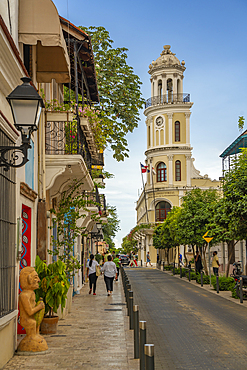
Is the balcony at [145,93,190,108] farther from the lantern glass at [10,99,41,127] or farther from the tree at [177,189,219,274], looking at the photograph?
the lantern glass at [10,99,41,127]

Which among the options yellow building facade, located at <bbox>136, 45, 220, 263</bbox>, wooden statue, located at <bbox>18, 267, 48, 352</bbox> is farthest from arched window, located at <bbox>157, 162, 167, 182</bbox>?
wooden statue, located at <bbox>18, 267, 48, 352</bbox>

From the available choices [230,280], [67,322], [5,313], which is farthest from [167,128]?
[5,313]

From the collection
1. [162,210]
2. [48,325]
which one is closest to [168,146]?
[162,210]

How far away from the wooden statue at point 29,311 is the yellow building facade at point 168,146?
181 feet

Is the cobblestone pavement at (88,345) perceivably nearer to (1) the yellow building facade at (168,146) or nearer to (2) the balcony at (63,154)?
(2) the balcony at (63,154)

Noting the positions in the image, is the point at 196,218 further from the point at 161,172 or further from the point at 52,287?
the point at 161,172

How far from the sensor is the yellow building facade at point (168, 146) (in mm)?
64500

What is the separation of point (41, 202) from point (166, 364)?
5.03 metres

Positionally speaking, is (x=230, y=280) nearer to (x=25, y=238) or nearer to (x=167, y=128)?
(x=25, y=238)

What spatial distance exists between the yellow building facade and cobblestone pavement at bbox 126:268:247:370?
46.6m

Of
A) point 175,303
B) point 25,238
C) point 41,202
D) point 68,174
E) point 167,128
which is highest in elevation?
point 167,128

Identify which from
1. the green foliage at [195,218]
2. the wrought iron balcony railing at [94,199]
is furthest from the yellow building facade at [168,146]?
the wrought iron balcony railing at [94,199]

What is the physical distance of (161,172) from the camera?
66.0 metres

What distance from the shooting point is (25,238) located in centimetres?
1037
